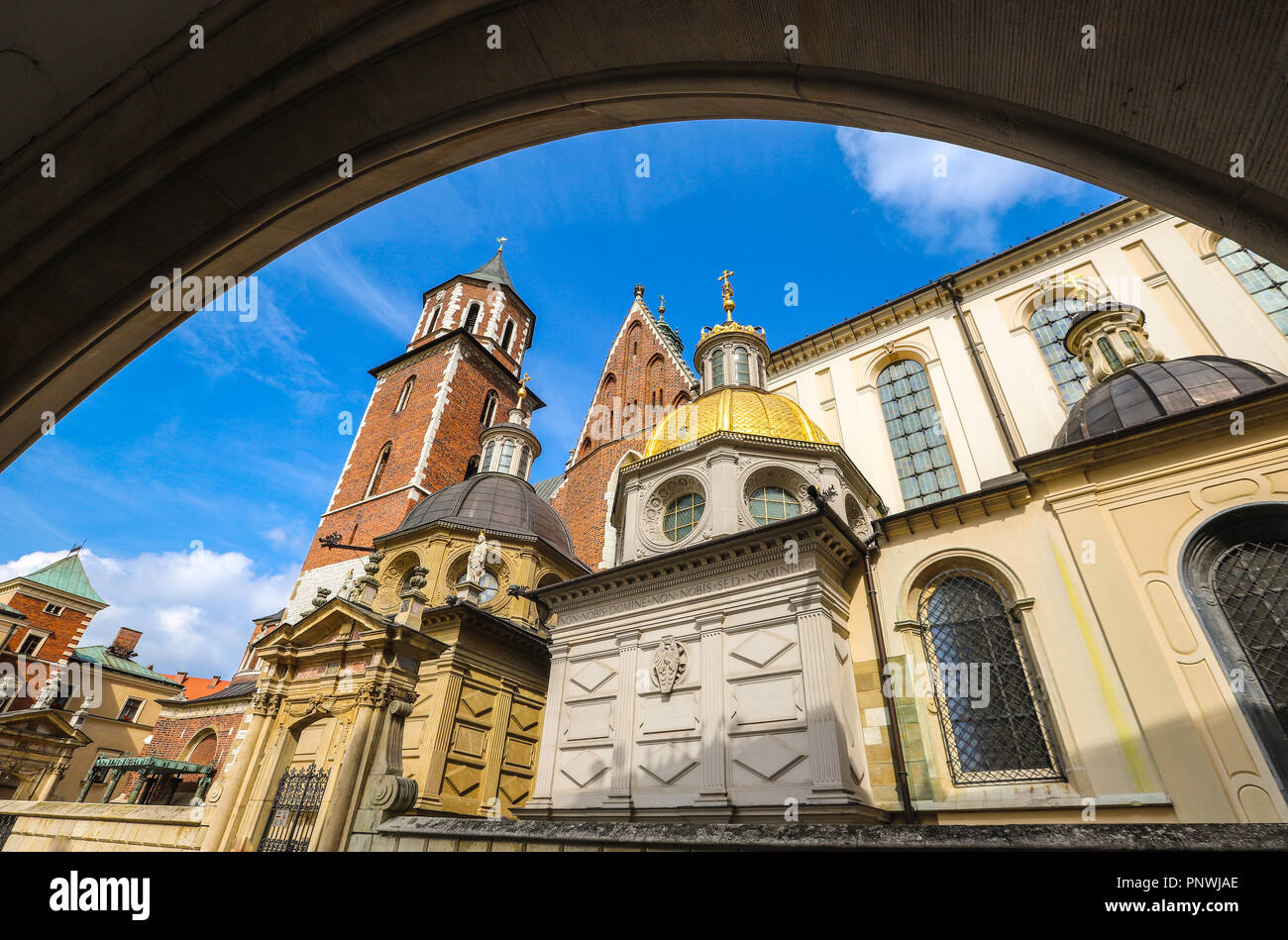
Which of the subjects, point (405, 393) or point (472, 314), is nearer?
point (405, 393)

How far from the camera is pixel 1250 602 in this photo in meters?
7.89

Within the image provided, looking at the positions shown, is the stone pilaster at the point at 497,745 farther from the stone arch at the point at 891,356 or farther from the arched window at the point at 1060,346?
the arched window at the point at 1060,346

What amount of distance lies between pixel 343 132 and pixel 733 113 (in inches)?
62.9

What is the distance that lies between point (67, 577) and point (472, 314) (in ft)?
88.0

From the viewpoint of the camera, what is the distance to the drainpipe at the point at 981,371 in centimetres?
1379

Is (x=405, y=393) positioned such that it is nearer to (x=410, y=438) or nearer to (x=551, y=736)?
(x=410, y=438)

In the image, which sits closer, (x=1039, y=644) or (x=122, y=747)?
(x=1039, y=644)

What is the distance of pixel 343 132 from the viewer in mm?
2373

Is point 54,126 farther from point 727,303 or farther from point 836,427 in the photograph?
point 727,303

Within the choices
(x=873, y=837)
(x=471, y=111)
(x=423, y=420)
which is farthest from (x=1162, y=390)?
(x=423, y=420)

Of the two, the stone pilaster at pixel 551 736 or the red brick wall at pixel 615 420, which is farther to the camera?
the red brick wall at pixel 615 420

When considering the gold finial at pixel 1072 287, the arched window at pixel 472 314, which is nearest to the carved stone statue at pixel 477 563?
the gold finial at pixel 1072 287

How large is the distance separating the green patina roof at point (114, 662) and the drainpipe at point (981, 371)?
43.8 metres
